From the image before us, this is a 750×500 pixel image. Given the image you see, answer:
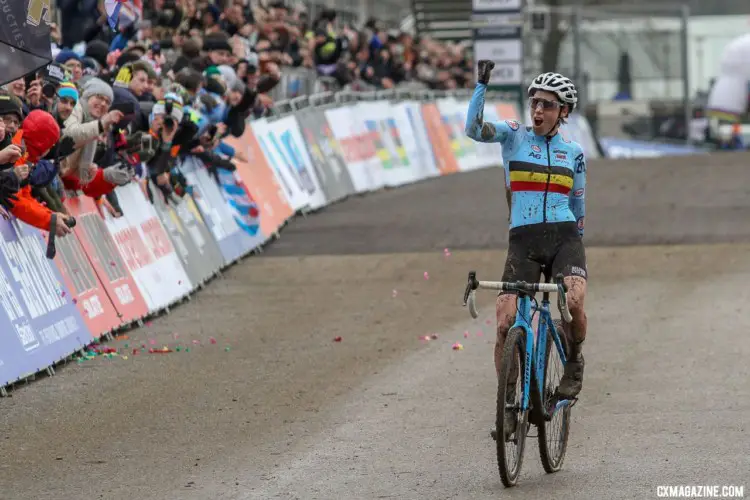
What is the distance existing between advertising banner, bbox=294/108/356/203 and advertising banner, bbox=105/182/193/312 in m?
8.83

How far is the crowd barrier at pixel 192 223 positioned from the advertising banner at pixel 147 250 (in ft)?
0.06

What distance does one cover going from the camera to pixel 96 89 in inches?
532

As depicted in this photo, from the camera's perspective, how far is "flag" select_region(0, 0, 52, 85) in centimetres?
992

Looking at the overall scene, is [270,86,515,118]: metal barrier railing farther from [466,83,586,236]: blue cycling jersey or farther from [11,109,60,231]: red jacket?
[466,83,586,236]: blue cycling jersey

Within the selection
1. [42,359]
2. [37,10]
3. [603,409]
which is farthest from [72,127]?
[603,409]

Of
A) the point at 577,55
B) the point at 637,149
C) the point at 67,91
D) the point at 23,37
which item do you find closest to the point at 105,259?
the point at 67,91

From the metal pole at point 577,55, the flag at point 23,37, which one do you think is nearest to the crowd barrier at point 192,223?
the flag at point 23,37

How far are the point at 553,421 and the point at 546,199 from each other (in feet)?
3.92

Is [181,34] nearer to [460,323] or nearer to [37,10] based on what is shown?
[460,323]

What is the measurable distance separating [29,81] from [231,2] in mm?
10589

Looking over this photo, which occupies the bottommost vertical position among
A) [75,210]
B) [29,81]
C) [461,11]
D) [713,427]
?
[461,11]

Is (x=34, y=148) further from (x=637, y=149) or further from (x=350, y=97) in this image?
(x=637, y=149)

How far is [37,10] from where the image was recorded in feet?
33.2

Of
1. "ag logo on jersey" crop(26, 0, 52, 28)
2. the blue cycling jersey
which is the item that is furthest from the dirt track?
"ag logo on jersey" crop(26, 0, 52, 28)
